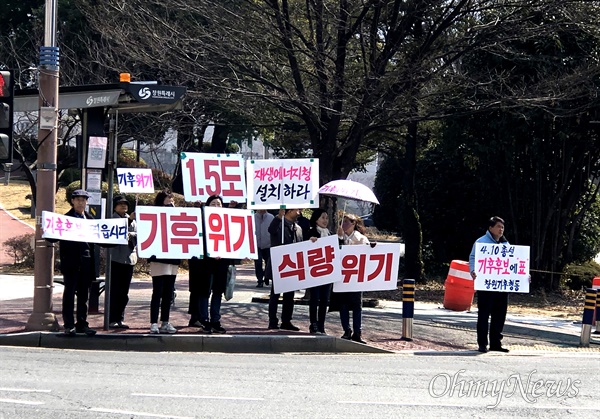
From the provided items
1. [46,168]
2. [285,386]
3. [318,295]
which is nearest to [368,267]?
[318,295]

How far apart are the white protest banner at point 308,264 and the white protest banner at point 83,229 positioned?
2.32m

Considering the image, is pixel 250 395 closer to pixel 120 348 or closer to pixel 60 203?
pixel 120 348

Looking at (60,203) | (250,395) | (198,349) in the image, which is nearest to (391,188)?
(60,203)

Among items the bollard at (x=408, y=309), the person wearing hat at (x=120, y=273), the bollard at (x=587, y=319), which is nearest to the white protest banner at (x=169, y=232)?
the person wearing hat at (x=120, y=273)

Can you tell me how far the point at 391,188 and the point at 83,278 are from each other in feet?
67.9

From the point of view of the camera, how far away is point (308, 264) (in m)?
13.6

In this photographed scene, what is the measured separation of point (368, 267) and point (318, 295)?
848 mm

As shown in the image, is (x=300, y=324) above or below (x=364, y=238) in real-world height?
below

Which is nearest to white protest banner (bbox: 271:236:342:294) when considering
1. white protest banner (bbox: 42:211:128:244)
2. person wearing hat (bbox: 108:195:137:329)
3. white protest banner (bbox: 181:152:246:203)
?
white protest banner (bbox: 181:152:246:203)

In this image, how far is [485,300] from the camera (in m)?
13.7

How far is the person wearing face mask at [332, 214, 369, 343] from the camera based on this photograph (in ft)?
44.2

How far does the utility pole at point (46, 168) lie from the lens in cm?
1285

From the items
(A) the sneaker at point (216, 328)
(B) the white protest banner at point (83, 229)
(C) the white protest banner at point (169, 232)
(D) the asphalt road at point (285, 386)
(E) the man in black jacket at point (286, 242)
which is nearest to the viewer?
(D) the asphalt road at point (285, 386)

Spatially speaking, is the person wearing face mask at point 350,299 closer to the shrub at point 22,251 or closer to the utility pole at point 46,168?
the utility pole at point 46,168
